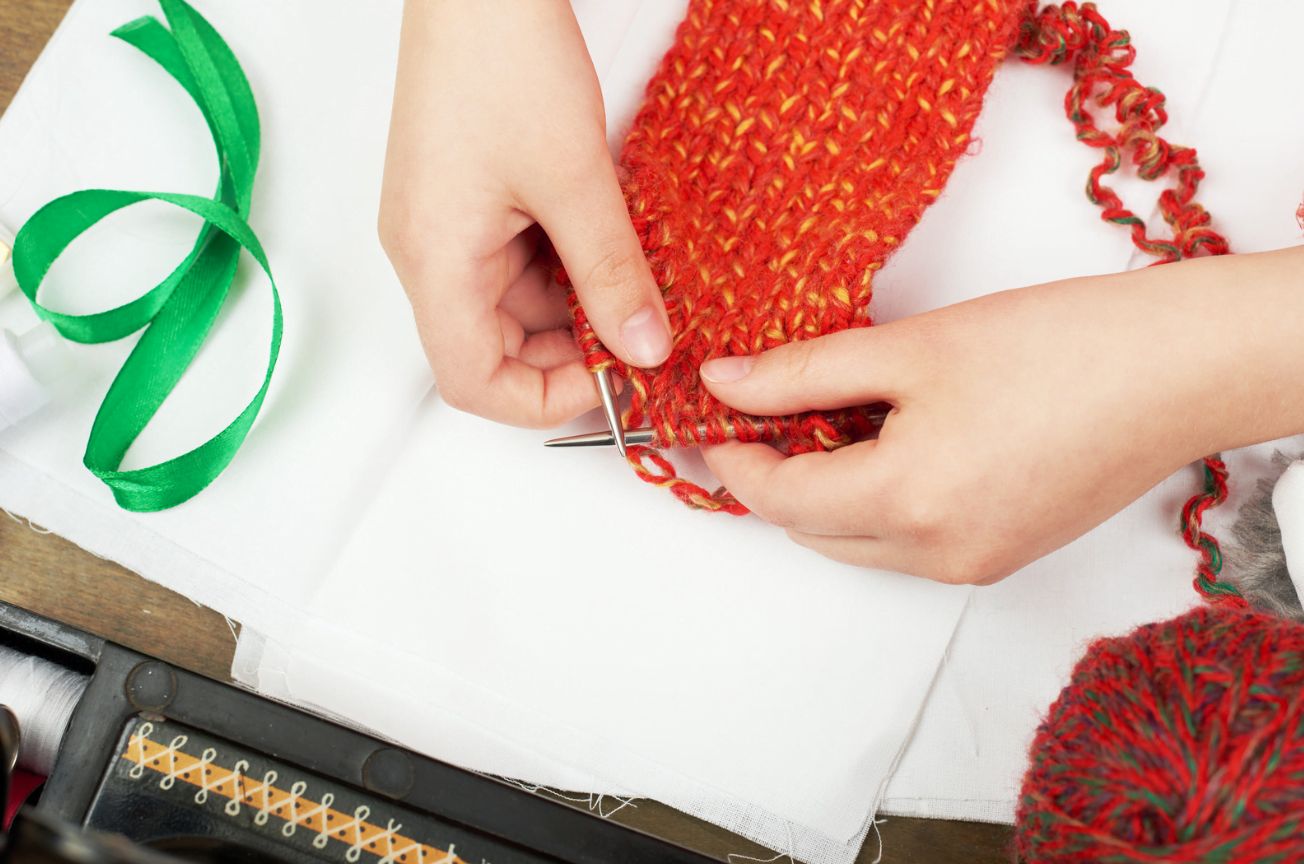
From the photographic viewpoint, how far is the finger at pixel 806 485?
1.92ft

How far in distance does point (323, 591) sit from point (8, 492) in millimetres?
306

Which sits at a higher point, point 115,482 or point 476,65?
point 476,65

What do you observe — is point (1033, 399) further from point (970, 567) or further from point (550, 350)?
point (550, 350)

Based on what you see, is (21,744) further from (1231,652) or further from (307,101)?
(1231,652)

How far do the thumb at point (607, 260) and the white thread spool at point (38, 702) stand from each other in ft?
1.60

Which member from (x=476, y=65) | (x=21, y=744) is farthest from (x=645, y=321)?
(x=21, y=744)

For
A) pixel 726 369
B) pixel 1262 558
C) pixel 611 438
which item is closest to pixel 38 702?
pixel 611 438

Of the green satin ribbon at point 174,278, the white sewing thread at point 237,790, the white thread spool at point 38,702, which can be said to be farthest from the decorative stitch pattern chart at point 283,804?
the green satin ribbon at point 174,278

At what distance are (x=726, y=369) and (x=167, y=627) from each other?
0.56 m

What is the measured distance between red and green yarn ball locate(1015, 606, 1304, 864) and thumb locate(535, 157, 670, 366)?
0.39m

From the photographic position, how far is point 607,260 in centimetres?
60

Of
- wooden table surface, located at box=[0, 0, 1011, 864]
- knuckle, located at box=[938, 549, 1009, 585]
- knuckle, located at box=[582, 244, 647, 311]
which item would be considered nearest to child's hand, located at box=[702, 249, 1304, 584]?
knuckle, located at box=[938, 549, 1009, 585]

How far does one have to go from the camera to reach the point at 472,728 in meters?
0.70

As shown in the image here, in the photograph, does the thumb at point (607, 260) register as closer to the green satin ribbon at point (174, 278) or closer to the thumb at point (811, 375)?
the thumb at point (811, 375)
